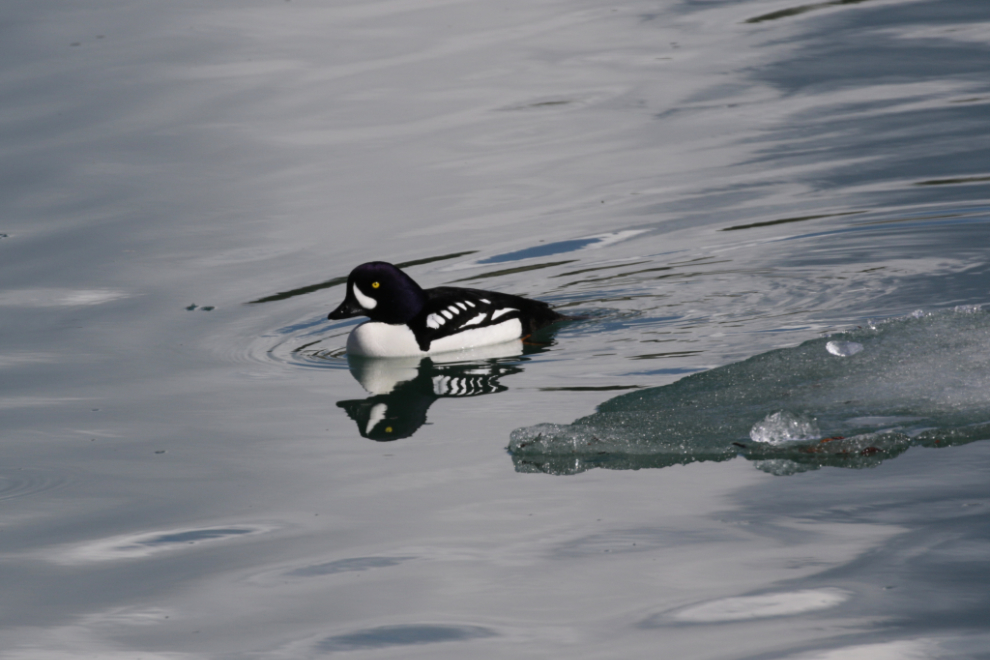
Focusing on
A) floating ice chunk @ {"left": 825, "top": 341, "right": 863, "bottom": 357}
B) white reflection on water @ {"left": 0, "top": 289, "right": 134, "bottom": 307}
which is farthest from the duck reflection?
white reflection on water @ {"left": 0, "top": 289, "right": 134, "bottom": 307}

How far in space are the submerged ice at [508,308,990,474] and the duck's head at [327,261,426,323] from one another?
7.35ft

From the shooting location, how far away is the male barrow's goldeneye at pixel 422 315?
27.0 ft

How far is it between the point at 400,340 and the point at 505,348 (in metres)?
0.70

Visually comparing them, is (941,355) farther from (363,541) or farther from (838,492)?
(363,541)

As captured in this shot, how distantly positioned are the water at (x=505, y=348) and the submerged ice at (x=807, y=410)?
0.02m

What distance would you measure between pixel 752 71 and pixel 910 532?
9.76 m

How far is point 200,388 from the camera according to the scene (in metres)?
7.61

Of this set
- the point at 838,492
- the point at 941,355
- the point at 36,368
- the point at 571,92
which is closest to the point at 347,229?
the point at 36,368

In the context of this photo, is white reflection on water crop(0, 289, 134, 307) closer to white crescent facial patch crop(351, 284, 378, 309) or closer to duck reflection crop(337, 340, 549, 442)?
white crescent facial patch crop(351, 284, 378, 309)

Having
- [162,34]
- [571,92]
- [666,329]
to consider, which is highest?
[162,34]

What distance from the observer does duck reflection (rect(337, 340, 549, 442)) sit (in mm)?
6953

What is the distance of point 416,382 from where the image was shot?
7863 mm

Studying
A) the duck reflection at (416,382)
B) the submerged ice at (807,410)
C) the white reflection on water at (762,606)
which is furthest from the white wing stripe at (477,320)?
the white reflection on water at (762,606)

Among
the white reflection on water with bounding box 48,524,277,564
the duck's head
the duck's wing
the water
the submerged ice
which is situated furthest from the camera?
the duck's head
